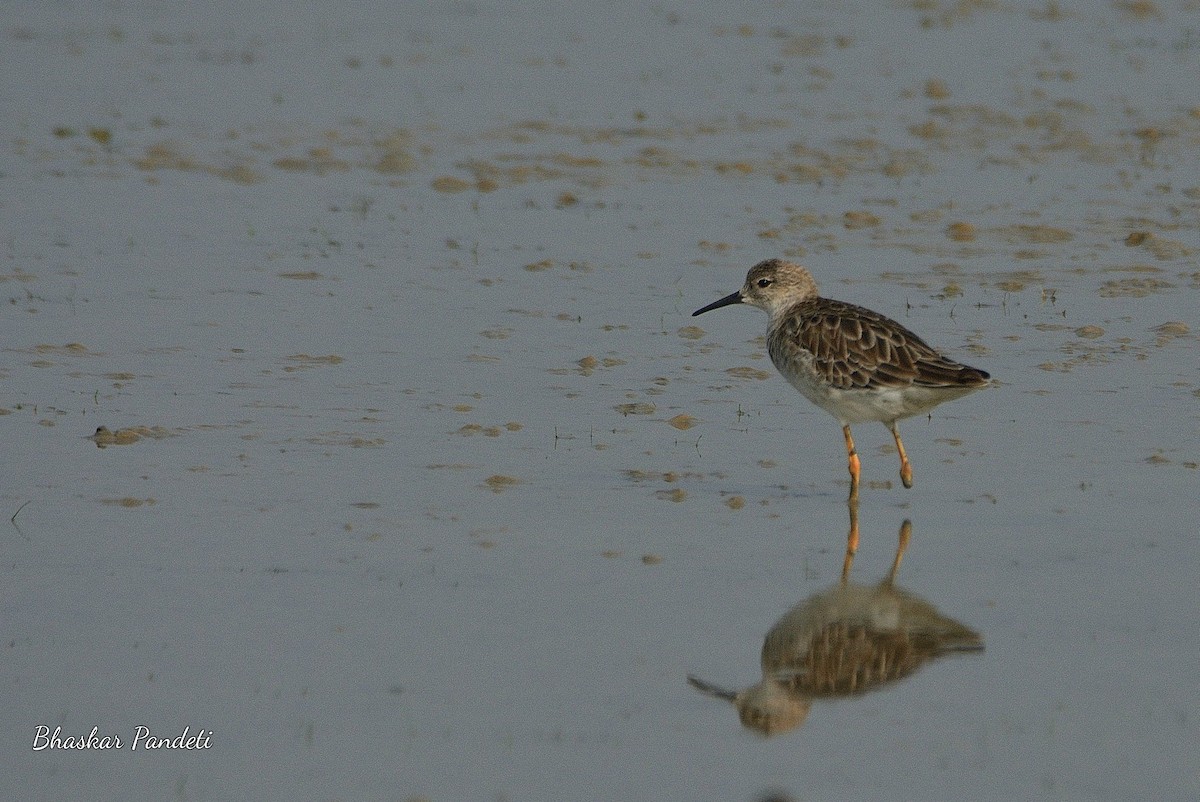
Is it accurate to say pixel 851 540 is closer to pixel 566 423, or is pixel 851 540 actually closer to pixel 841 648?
pixel 841 648

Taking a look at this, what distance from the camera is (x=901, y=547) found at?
9422mm

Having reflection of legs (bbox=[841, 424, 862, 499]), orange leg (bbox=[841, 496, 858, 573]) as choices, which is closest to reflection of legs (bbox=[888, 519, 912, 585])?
orange leg (bbox=[841, 496, 858, 573])

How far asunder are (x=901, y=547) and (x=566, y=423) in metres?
2.70

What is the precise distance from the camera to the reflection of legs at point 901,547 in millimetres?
9008

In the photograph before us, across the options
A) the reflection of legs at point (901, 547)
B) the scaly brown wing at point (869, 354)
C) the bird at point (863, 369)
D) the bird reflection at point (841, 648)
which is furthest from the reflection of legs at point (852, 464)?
the bird reflection at point (841, 648)

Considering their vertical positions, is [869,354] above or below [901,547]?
above

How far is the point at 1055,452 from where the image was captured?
10.8 m

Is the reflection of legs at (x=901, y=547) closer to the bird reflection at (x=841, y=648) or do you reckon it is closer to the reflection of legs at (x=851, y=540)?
the bird reflection at (x=841, y=648)

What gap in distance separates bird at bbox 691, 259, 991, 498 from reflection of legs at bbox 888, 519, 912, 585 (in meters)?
0.57

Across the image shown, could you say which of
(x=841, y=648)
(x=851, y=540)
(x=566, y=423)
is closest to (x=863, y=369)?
(x=851, y=540)

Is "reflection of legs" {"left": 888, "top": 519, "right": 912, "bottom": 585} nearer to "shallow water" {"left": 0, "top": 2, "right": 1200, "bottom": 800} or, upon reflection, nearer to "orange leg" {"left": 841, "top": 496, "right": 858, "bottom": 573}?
"shallow water" {"left": 0, "top": 2, "right": 1200, "bottom": 800}

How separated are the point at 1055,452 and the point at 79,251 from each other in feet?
27.8

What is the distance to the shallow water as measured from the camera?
7227mm

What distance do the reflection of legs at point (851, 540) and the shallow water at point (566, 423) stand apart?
0.16ft
